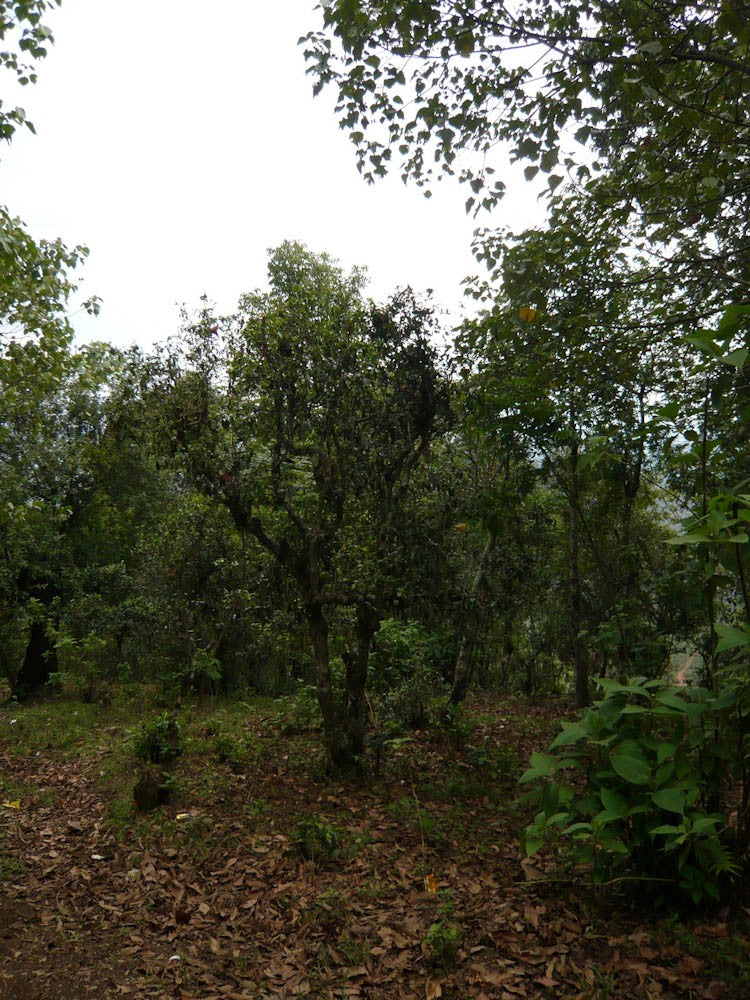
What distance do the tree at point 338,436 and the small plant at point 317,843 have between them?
153 centimetres

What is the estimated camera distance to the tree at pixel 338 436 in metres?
6.92

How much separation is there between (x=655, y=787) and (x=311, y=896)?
2.89 metres

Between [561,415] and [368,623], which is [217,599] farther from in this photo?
[561,415]

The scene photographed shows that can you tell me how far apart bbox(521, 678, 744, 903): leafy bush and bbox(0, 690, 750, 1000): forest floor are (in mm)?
355

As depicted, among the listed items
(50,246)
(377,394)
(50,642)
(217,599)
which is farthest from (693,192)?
(50,642)

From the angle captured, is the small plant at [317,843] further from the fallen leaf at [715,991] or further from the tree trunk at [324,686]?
the fallen leaf at [715,991]

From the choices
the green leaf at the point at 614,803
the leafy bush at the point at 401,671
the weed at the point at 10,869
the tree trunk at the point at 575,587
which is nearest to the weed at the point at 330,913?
the green leaf at the point at 614,803

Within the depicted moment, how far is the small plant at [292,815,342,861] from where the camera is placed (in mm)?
5449

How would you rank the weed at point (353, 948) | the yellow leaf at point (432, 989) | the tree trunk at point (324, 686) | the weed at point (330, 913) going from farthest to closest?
the tree trunk at point (324, 686) → the weed at point (330, 913) → the weed at point (353, 948) → the yellow leaf at point (432, 989)

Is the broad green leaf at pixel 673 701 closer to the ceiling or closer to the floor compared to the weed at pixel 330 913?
closer to the ceiling

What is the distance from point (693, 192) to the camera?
4.41 meters


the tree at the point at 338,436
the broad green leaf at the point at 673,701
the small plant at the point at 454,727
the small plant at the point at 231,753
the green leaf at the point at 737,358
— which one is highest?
the tree at the point at 338,436

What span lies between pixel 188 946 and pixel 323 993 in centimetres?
120

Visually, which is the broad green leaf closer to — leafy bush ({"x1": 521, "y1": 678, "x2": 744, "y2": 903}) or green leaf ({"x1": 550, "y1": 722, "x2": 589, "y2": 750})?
leafy bush ({"x1": 521, "y1": 678, "x2": 744, "y2": 903})
